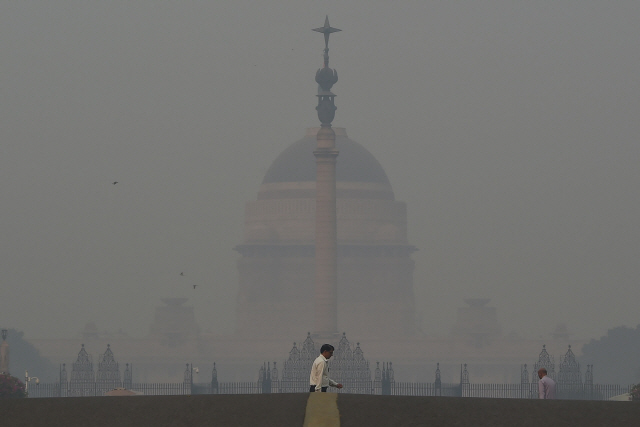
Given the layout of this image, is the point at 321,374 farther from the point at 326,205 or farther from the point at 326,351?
the point at 326,205

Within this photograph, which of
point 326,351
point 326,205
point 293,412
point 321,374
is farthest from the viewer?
point 326,205

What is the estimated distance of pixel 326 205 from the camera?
164 metres

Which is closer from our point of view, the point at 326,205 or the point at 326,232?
the point at 326,205

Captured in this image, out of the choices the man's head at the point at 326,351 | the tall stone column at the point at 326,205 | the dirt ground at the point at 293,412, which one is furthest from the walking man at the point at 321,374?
the tall stone column at the point at 326,205

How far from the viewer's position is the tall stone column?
6393 inches

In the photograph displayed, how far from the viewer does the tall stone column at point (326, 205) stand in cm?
16238

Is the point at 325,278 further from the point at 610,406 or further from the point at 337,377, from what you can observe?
the point at 610,406

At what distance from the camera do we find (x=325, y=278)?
170 metres

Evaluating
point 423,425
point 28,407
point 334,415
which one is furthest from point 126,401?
point 423,425

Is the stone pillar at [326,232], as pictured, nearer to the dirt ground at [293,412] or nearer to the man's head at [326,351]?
the man's head at [326,351]

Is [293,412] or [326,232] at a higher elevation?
[326,232]

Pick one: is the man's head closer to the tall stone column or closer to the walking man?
the walking man

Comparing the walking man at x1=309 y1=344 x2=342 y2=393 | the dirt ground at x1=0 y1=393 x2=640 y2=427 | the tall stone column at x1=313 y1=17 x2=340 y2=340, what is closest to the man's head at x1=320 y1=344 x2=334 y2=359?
the walking man at x1=309 y1=344 x2=342 y2=393

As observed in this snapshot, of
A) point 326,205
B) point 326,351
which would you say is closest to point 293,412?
point 326,351
